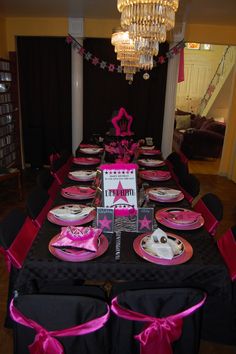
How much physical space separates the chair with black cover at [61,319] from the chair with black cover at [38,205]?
821 mm

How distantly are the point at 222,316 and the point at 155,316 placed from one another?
0.68 metres

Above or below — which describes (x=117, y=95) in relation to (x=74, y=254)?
above

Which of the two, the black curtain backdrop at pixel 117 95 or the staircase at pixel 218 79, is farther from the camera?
the staircase at pixel 218 79

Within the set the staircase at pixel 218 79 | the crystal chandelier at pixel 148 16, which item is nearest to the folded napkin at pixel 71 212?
the crystal chandelier at pixel 148 16

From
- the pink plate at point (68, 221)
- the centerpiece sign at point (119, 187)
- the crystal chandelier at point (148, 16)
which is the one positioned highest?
the crystal chandelier at point (148, 16)

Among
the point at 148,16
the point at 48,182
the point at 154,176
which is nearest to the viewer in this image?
the point at 148,16

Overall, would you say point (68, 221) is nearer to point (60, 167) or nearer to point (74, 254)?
point (74, 254)

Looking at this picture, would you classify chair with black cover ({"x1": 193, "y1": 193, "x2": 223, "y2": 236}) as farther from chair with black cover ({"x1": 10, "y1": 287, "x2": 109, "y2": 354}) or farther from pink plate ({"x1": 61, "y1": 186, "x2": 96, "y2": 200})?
chair with black cover ({"x1": 10, "y1": 287, "x2": 109, "y2": 354})

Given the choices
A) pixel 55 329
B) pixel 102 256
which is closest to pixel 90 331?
pixel 55 329

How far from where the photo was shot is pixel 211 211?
2082mm

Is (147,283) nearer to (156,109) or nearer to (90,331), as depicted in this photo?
(90,331)

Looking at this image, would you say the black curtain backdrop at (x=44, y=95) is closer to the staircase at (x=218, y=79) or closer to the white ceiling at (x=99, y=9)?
the white ceiling at (x=99, y=9)

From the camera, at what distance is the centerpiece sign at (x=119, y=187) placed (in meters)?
1.75

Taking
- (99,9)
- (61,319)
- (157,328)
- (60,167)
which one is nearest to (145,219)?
(157,328)
